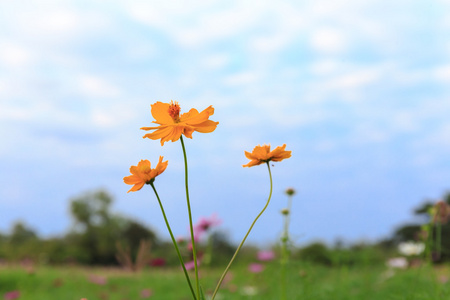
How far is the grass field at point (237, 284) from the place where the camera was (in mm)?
3496

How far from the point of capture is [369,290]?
3.89m

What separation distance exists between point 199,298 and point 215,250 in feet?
31.7

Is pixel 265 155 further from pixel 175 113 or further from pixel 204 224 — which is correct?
pixel 204 224

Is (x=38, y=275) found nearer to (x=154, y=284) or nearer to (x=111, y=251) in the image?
(x=154, y=284)

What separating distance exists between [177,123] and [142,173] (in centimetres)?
15

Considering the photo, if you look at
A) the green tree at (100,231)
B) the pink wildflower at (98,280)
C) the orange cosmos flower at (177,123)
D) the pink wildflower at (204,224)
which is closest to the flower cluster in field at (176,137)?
the orange cosmos flower at (177,123)

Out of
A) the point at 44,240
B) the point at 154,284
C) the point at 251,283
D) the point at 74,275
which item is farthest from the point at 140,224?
the point at 251,283

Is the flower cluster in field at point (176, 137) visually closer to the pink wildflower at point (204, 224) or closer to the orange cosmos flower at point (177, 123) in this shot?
the orange cosmos flower at point (177, 123)

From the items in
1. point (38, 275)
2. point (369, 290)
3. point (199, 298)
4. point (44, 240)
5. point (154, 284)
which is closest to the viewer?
point (199, 298)

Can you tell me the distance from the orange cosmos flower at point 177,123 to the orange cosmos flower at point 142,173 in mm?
59

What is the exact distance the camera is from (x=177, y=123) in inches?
42.2

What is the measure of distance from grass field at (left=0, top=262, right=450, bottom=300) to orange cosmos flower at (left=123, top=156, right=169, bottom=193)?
6.21ft

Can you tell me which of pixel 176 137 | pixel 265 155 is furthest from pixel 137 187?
pixel 265 155

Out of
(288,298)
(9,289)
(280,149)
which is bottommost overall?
(9,289)
